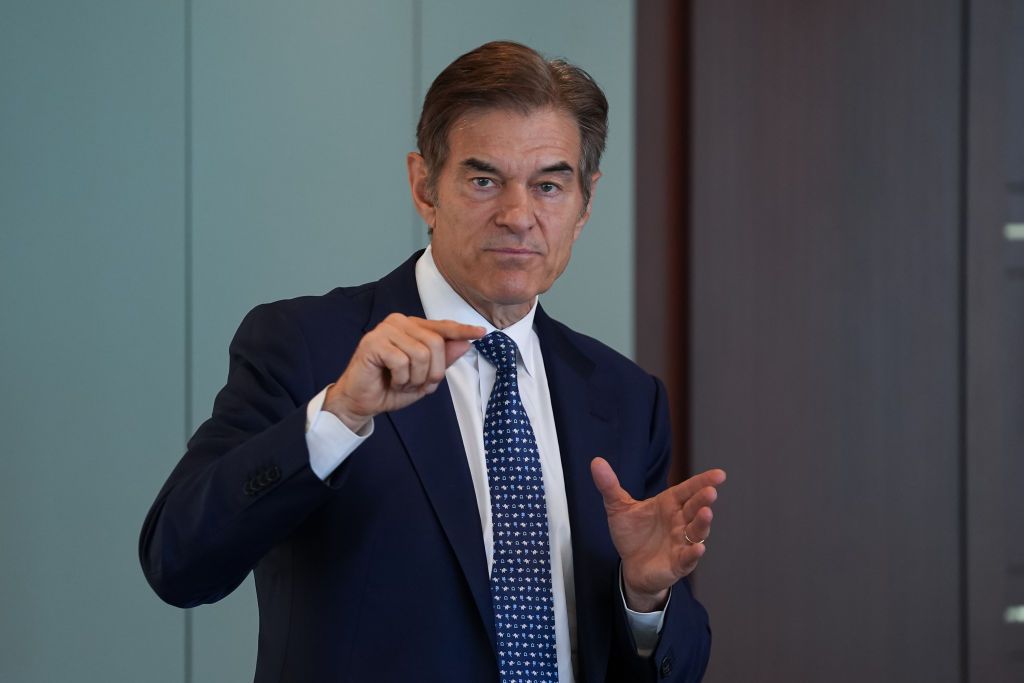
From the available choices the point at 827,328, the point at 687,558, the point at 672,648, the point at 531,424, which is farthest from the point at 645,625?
the point at 827,328

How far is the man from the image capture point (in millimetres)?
1370

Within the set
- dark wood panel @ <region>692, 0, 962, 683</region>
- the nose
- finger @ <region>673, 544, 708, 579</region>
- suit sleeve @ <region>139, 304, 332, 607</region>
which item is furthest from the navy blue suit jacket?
dark wood panel @ <region>692, 0, 962, 683</region>

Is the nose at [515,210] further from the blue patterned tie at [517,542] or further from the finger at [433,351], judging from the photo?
the finger at [433,351]

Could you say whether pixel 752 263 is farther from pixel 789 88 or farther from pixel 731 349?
pixel 789 88

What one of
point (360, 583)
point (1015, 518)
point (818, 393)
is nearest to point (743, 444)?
point (818, 393)

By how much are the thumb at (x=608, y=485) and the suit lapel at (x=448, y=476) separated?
17cm

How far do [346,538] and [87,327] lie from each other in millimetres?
1451

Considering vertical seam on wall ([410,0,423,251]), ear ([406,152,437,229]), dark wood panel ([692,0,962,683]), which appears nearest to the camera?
ear ([406,152,437,229])

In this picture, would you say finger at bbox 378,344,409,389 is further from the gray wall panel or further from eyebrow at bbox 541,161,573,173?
the gray wall panel

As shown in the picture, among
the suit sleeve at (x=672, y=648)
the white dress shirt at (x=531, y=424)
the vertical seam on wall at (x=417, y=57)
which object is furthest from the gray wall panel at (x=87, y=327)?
the suit sleeve at (x=672, y=648)

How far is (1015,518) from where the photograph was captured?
3072mm

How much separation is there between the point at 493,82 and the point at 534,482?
1.93 feet

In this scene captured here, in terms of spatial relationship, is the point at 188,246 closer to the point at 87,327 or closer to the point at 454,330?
the point at 87,327

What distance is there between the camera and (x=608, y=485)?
1.56m
